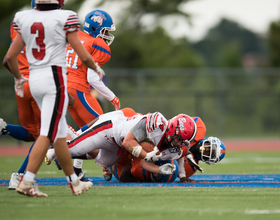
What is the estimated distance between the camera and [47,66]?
3.97 m

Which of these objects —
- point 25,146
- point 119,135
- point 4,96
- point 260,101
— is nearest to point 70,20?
point 119,135

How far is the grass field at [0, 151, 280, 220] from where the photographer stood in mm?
3217

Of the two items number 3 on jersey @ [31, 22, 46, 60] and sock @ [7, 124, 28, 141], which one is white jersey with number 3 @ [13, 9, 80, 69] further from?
sock @ [7, 124, 28, 141]

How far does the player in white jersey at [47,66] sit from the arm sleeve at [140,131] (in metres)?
1.00

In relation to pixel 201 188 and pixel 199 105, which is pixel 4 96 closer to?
pixel 199 105

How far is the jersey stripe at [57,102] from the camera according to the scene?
3.93 meters

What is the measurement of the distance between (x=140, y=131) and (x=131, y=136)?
0.11 metres

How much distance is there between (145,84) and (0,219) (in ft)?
45.8

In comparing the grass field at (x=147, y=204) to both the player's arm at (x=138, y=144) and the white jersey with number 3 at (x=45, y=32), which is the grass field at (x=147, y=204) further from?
the white jersey with number 3 at (x=45, y=32)

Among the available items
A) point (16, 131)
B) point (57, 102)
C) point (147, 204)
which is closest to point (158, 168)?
point (147, 204)

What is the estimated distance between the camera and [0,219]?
310 centimetres

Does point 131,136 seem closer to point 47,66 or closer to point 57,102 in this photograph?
point 57,102

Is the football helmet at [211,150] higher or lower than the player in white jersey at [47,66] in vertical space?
lower

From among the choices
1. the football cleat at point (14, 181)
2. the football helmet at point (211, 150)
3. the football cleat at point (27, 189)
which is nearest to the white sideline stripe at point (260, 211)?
the football cleat at point (27, 189)
